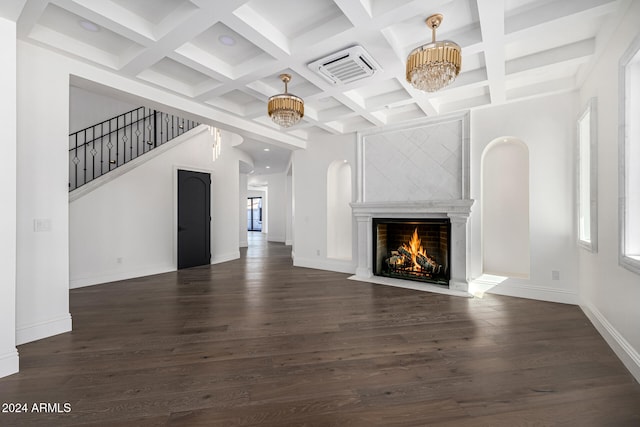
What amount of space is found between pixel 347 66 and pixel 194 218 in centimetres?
497

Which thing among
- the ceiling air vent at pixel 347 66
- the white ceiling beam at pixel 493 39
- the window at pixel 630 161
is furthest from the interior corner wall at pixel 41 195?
the window at pixel 630 161

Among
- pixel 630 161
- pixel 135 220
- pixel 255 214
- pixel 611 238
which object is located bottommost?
pixel 611 238

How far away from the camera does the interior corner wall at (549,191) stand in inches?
148

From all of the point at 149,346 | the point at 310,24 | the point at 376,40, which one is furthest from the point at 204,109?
the point at 149,346

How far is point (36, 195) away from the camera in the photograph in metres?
2.72

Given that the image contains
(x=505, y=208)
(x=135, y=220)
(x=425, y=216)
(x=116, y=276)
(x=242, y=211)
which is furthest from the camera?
(x=242, y=211)

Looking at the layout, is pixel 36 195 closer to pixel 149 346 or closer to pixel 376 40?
pixel 149 346

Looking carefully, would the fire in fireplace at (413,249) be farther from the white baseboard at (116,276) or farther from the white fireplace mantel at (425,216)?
the white baseboard at (116,276)

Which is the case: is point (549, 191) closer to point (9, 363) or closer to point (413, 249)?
point (413, 249)

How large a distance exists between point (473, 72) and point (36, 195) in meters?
5.02

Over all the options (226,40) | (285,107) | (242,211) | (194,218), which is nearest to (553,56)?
(285,107)

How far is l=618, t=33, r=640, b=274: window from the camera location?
2211mm

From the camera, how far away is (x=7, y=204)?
7.18ft

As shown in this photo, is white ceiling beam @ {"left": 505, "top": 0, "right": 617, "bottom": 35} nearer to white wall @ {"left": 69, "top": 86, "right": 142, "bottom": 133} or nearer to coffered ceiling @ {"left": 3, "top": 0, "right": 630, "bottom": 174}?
coffered ceiling @ {"left": 3, "top": 0, "right": 630, "bottom": 174}
